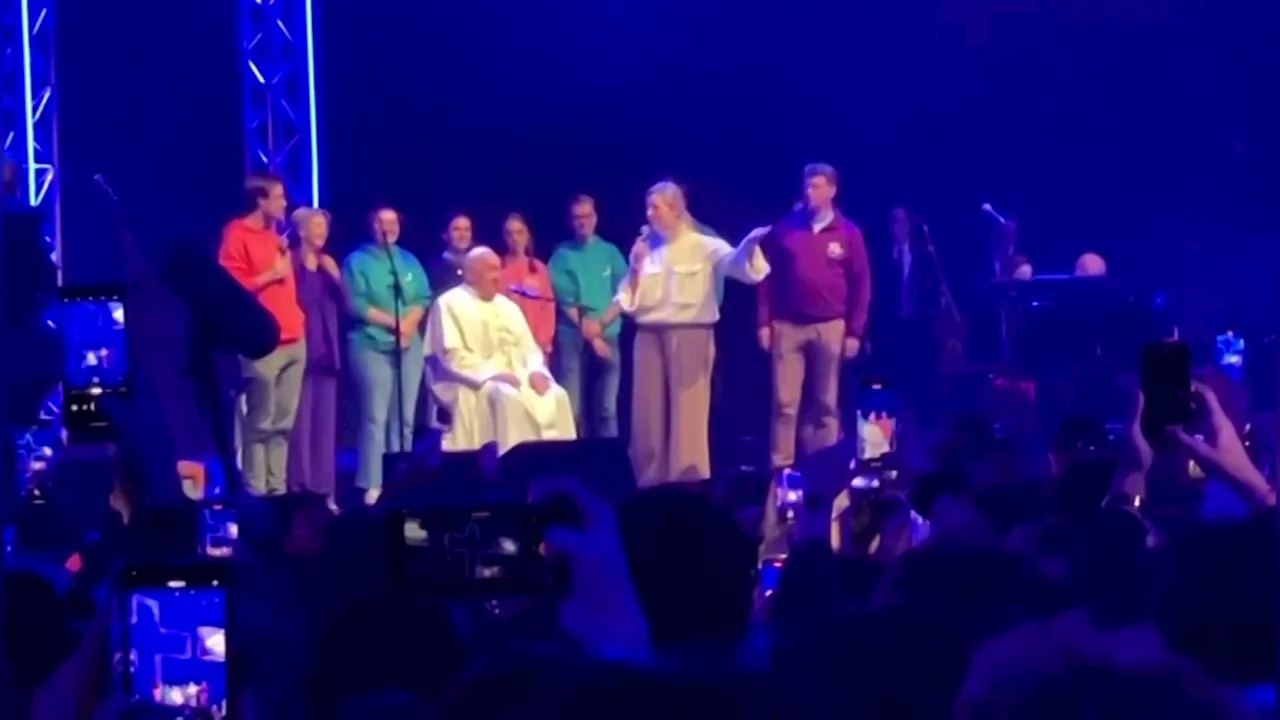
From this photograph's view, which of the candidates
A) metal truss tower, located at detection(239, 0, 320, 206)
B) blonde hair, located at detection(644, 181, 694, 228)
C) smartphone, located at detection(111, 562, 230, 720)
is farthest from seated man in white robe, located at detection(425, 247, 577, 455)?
smartphone, located at detection(111, 562, 230, 720)

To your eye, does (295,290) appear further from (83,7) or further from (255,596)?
(255,596)

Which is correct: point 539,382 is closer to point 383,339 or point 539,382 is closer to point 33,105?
point 383,339

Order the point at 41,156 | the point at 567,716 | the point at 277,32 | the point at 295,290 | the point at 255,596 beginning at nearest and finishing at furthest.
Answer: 1. the point at 567,716
2. the point at 255,596
3. the point at 295,290
4. the point at 41,156
5. the point at 277,32

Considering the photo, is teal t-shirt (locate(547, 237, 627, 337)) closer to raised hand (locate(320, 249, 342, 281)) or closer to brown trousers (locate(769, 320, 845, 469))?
brown trousers (locate(769, 320, 845, 469))

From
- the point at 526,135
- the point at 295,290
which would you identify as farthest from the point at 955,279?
the point at 295,290

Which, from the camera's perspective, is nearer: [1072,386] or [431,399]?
[1072,386]

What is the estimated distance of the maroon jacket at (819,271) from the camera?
26.9 ft

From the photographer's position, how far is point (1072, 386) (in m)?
7.43

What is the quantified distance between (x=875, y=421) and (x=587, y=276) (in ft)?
6.96

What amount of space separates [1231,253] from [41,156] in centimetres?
607

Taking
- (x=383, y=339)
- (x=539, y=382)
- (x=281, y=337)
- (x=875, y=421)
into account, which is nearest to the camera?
(x=875, y=421)

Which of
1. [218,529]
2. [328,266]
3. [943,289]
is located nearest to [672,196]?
[943,289]

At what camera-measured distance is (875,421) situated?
6746 millimetres

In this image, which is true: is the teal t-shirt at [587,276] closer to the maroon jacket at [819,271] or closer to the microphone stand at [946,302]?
the maroon jacket at [819,271]
